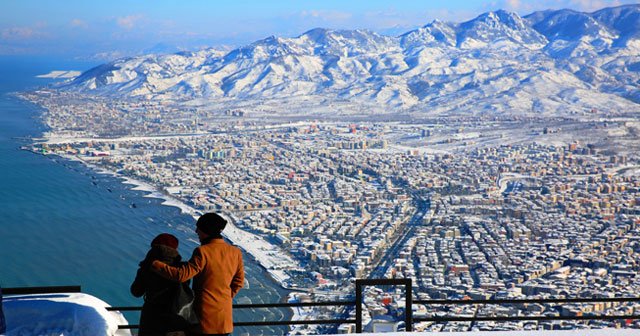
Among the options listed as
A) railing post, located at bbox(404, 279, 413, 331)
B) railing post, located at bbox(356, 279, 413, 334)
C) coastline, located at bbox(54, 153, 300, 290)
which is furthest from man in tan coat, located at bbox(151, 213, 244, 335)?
coastline, located at bbox(54, 153, 300, 290)

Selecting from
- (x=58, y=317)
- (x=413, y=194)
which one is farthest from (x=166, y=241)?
(x=413, y=194)

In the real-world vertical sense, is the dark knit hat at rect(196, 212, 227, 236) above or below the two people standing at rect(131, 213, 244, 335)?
above

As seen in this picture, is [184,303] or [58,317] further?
[58,317]

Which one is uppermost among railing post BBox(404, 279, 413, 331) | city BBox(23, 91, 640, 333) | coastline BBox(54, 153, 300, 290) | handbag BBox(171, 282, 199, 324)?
handbag BBox(171, 282, 199, 324)

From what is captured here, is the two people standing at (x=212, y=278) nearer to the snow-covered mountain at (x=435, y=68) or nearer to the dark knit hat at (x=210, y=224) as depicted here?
the dark knit hat at (x=210, y=224)

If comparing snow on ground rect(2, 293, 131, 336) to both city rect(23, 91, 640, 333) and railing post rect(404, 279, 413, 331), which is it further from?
city rect(23, 91, 640, 333)

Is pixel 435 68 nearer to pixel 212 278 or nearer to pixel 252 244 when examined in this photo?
pixel 252 244
